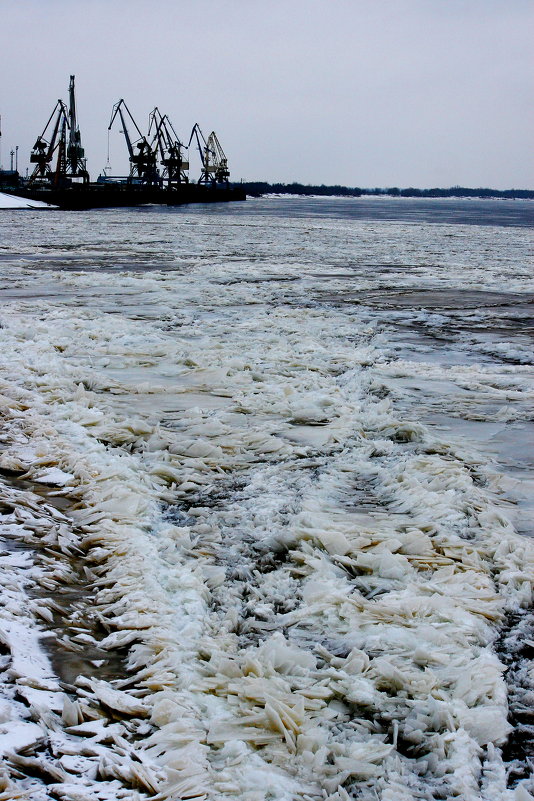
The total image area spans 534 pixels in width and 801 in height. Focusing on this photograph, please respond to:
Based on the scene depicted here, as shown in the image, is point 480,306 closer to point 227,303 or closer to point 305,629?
point 227,303

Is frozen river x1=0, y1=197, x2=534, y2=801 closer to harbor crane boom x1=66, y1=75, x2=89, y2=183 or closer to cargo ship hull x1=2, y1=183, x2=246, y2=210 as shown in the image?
cargo ship hull x1=2, y1=183, x2=246, y2=210

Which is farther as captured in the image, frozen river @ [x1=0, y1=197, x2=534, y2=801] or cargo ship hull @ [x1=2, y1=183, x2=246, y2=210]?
cargo ship hull @ [x1=2, y1=183, x2=246, y2=210]

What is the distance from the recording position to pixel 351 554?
2.89 metres

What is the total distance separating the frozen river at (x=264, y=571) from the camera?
1.76 meters

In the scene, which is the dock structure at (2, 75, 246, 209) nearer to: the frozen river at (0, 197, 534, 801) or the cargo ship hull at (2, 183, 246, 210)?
the cargo ship hull at (2, 183, 246, 210)

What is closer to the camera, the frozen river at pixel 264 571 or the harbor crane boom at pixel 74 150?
the frozen river at pixel 264 571

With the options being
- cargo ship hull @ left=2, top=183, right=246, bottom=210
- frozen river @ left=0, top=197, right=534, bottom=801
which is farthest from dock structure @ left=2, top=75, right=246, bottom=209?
frozen river @ left=0, top=197, right=534, bottom=801

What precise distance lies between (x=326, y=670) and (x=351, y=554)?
831 mm

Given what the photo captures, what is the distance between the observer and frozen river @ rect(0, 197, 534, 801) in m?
1.76

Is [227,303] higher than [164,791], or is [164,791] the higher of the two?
[227,303]

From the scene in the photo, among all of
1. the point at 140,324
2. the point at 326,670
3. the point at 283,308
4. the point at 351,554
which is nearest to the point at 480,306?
the point at 283,308

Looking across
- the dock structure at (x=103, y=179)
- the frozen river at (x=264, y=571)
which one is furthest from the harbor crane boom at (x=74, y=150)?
the frozen river at (x=264, y=571)

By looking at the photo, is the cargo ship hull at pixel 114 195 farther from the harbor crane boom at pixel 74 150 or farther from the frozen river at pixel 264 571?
the frozen river at pixel 264 571

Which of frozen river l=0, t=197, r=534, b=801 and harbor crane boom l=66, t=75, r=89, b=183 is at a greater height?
harbor crane boom l=66, t=75, r=89, b=183
